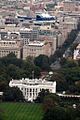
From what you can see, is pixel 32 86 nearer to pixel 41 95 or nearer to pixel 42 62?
pixel 41 95

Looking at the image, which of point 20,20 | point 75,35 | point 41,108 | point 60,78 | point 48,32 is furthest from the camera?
point 20,20

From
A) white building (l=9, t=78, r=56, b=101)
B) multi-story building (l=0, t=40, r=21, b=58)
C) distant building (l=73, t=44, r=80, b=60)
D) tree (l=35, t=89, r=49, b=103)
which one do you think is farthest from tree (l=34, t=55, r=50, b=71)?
tree (l=35, t=89, r=49, b=103)

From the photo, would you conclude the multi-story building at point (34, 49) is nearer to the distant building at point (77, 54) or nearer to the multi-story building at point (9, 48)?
the multi-story building at point (9, 48)

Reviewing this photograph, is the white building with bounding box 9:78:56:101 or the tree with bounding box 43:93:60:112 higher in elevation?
the tree with bounding box 43:93:60:112

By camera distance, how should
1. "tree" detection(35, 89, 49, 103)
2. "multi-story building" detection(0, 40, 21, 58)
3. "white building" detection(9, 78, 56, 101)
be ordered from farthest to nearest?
"multi-story building" detection(0, 40, 21, 58) → "white building" detection(9, 78, 56, 101) → "tree" detection(35, 89, 49, 103)

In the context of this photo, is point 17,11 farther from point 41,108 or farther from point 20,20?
point 41,108

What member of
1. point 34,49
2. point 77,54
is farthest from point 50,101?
point 34,49

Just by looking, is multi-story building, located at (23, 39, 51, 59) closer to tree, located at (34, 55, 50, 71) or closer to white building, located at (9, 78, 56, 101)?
tree, located at (34, 55, 50, 71)

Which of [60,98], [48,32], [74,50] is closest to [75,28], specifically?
[48,32]
